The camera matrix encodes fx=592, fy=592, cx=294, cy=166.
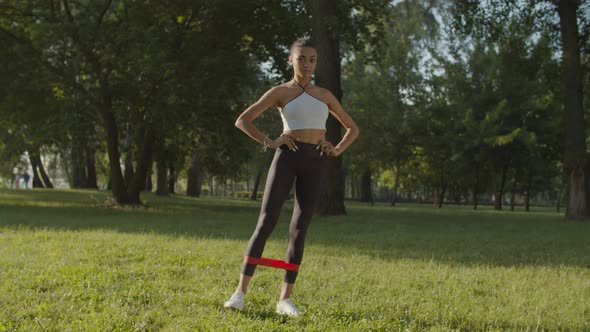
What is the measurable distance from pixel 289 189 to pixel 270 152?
3924cm

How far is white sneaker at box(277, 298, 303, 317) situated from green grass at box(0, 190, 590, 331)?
97 mm

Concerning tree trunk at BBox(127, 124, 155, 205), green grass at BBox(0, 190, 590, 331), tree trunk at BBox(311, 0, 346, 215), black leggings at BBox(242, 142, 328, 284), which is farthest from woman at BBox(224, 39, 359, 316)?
tree trunk at BBox(127, 124, 155, 205)

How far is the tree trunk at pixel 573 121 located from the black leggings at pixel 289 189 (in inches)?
766

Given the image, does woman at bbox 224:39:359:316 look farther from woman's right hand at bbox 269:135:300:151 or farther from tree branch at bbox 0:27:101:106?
tree branch at bbox 0:27:101:106

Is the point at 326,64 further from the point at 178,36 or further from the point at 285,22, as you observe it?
the point at 178,36

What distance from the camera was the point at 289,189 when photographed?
5.26m

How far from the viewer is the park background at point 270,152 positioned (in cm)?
604

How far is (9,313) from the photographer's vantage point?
17.3 ft

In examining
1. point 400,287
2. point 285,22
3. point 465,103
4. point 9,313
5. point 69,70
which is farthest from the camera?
point 465,103

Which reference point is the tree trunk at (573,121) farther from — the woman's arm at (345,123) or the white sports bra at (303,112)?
the white sports bra at (303,112)

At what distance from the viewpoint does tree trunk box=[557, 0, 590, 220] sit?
2200cm

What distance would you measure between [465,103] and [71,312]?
39569 mm

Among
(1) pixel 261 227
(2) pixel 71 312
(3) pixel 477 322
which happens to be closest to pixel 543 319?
(3) pixel 477 322

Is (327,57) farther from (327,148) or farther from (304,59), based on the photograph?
(327,148)
